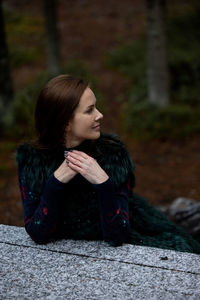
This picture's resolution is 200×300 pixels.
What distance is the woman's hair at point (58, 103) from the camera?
235 cm

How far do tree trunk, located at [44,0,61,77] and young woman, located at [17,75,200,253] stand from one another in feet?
19.4

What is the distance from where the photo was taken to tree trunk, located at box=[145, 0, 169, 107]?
6.95 metres

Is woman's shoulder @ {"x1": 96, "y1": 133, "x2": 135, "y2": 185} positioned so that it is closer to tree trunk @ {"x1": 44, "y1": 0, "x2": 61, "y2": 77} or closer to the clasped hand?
the clasped hand

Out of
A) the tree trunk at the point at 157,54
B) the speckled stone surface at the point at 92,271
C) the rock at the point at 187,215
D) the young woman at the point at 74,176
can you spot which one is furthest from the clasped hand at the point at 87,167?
the tree trunk at the point at 157,54

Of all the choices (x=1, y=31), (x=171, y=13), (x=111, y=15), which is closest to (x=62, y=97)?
(x=1, y=31)

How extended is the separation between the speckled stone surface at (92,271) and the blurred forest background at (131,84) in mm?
1207

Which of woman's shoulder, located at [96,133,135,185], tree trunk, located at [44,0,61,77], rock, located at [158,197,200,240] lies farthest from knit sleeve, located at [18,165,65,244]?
tree trunk, located at [44,0,61,77]

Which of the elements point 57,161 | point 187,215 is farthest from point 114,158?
point 187,215

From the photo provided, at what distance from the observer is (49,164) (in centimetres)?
256

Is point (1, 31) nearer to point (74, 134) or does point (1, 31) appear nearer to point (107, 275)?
point (74, 134)

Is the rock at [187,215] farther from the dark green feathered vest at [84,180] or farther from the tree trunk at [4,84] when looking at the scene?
the tree trunk at [4,84]

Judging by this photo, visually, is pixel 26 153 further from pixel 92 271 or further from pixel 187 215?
pixel 187 215

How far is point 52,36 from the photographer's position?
862 centimetres

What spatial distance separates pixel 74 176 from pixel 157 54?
5.18 m
